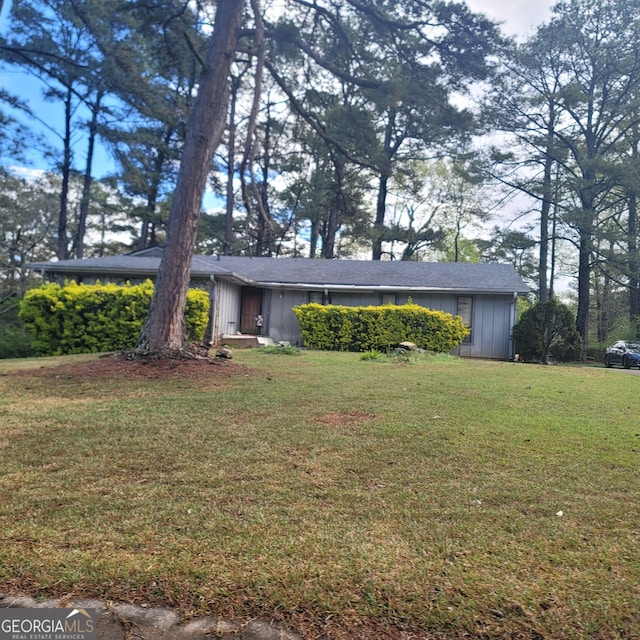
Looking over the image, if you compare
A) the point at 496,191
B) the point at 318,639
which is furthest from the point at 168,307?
the point at 496,191

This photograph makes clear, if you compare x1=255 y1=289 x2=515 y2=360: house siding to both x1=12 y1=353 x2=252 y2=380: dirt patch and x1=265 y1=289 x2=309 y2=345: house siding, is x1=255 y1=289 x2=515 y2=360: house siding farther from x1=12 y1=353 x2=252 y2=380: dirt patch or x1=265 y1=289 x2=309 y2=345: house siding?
x1=12 y1=353 x2=252 y2=380: dirt patch

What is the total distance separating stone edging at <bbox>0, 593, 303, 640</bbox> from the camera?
1578 millimetres

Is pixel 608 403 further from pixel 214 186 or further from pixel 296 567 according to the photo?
pixel 214 186

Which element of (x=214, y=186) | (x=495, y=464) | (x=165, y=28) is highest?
(x=165, y=28)

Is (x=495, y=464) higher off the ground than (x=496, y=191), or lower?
lower

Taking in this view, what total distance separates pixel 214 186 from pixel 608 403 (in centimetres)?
1358

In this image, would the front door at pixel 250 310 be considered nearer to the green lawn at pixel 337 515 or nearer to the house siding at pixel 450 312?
the house siding at pixel 450 312

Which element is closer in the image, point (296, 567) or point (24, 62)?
point (296, 567)

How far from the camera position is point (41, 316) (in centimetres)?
1176

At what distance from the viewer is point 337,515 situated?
2441mm

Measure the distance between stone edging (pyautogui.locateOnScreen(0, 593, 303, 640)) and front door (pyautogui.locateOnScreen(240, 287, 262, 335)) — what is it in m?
15.1

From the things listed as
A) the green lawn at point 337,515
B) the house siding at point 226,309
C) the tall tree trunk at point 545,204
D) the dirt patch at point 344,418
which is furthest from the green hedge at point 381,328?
the tall tree trunk at point 545,204

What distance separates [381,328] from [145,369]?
26.6 feet

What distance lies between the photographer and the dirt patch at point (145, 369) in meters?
6.91
